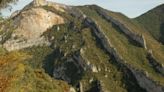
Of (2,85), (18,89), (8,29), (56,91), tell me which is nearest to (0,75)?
(2,85)

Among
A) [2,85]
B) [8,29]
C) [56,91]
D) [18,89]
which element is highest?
[8,29]

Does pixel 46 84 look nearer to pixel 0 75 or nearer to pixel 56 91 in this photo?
pixel 56 91

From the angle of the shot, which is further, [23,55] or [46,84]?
[46,84]

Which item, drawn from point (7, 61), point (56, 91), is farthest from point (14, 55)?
point (56, 91)

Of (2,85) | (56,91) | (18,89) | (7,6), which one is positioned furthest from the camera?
(56,91)

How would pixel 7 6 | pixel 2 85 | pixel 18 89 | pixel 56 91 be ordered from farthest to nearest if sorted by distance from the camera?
pixel 56 91, pixel 18 89, pixel 7 6, pixel 2 85

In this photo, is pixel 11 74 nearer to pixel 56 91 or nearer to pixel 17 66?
pixel 17 66

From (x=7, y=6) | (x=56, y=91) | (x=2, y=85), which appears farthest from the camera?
(x=56, y=91)

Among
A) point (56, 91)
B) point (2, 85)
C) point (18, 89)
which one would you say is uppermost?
point (2, 85)

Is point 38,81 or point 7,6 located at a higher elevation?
point 7,6
